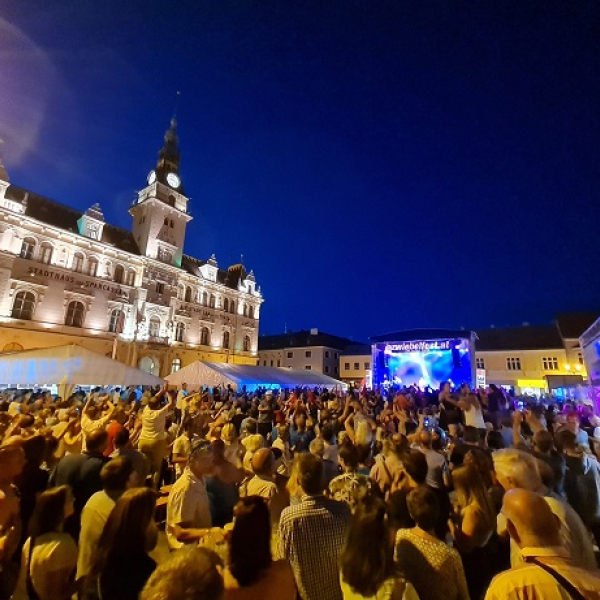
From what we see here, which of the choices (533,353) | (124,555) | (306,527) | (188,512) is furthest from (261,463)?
(533,353)

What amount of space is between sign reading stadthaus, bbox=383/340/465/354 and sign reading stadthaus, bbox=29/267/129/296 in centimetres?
2523

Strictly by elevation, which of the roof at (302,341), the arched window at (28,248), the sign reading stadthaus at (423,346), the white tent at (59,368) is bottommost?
the white tent at (59,368)

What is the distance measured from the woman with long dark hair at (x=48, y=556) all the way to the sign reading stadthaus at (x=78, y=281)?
31199 mm

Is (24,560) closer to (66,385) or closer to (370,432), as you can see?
(370,432)

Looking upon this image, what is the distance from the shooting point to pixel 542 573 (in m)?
1.55

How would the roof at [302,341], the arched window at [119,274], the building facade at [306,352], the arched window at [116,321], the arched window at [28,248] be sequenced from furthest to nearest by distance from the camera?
the roof at [302,341] < the building facade at [306,352] < the arched window at [119,274] < the arched window at [116,321] < the arched window at [28,248]

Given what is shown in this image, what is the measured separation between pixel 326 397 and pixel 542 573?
A: 45.1 feet

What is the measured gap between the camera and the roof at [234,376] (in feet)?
65.2

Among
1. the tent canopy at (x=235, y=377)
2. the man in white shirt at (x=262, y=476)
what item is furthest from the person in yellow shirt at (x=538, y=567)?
the tent canopy at (x=235, y=377)

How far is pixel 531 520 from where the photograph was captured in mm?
1729

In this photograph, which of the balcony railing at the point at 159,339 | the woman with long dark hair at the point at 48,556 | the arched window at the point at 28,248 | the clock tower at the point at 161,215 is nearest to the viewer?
the woman with long dark hair at the point at 48,556

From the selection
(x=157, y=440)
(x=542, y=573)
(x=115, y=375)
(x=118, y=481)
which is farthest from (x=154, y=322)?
(x=542, y=573)

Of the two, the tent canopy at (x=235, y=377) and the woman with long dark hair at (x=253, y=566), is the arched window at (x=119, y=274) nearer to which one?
the tent canopy at (x=235, y=377)

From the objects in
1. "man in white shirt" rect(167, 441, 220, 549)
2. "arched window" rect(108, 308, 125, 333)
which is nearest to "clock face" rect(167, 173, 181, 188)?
"arched window" rect(108, 308, 125, 333)
